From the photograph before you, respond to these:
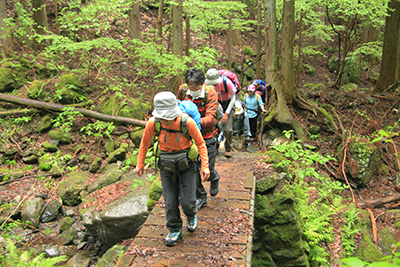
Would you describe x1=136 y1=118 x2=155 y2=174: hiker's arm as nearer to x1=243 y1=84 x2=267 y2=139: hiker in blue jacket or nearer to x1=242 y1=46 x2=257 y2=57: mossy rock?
x1=243 y1=84 x2=267 y2=139: hiker in blue jacket

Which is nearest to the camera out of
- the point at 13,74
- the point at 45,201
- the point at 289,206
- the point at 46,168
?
the point at 289,206

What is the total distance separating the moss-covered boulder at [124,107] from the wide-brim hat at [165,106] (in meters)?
7.12

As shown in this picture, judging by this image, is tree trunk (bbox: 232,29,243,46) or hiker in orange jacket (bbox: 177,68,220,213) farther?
tree trunk (bbox: 232,29,243,46)

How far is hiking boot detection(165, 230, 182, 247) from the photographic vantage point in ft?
11.4

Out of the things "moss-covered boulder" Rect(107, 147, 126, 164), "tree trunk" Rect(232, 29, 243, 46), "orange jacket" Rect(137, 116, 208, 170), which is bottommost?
"moss-covered boulder" Rect(107, 147, 126, 164)

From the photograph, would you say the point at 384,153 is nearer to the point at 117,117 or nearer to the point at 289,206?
the point at 289,206

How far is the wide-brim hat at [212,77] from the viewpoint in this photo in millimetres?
5449

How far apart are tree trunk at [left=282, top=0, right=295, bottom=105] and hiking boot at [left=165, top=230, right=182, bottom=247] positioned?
8.92m

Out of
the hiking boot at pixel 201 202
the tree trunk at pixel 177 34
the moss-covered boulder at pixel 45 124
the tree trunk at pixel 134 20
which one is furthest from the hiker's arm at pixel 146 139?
the tree trunk at pixel 134 20

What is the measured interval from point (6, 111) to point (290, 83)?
36.5 ft

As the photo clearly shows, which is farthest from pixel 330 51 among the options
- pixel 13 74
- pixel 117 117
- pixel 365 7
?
pixel 13 74

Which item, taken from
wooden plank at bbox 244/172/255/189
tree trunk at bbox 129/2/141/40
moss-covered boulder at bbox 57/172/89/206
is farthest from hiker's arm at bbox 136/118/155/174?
tree trunk at bbox 129/2/141/40

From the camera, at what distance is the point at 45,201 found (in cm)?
723

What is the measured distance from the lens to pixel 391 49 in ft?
39.9
